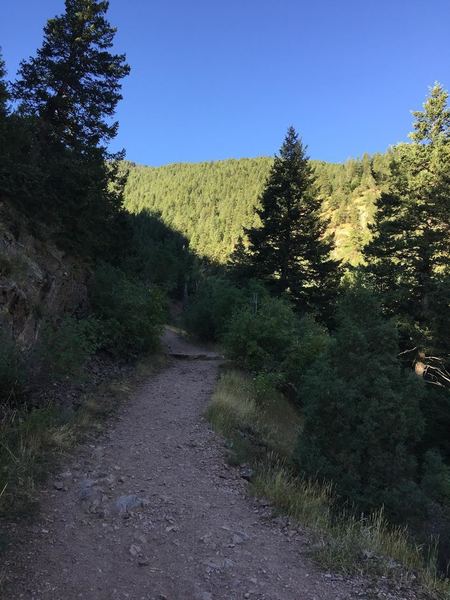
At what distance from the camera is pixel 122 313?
15.5 m

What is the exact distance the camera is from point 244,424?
9.66m

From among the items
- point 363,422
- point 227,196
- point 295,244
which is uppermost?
point 227,196

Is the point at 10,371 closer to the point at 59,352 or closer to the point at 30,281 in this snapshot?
the point at 59,352

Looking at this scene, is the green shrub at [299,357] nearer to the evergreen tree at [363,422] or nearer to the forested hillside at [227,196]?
the evergreen tree at [363,422]

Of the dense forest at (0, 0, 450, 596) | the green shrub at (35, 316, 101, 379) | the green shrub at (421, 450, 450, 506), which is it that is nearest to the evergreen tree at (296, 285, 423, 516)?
the dense forest at (0, 0, 450, 596)

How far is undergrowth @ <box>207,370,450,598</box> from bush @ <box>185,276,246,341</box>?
31.8 ft

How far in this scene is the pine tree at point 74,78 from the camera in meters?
15.5

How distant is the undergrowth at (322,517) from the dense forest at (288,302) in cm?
29

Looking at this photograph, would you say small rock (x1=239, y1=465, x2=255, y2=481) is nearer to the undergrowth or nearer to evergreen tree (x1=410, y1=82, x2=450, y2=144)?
the undergrowth

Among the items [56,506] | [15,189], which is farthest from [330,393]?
[15,189]

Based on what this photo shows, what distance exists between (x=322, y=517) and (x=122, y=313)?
11526 mm

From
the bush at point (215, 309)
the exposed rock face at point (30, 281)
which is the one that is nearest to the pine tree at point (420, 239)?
the bush at point (215, 309)

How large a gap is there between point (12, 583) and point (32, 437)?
2.65 metres

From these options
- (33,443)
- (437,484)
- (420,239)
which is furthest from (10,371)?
(420,239)
